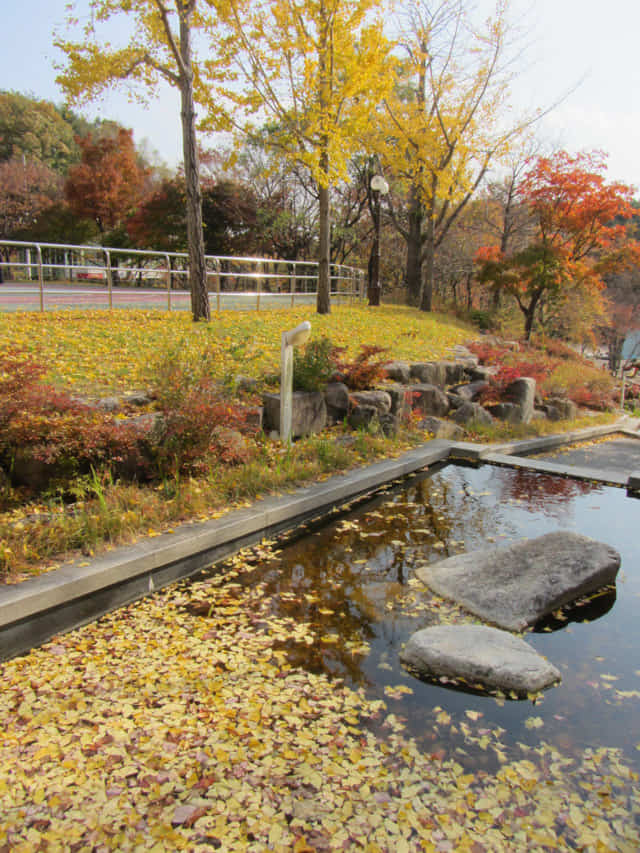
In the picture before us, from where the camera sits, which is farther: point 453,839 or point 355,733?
point 355,733

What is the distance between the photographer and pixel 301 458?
17.0ft

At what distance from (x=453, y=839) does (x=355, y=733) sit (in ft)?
1.78

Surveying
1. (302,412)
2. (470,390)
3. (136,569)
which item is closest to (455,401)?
(470,390)

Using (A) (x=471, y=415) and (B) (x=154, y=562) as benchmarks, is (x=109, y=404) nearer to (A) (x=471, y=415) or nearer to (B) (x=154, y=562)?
(B) (x=154, y=562)

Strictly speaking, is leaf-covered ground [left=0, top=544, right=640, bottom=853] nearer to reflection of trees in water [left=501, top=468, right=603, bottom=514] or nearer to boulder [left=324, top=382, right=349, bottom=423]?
reflection of trees in water [left=501, top=468, right=603, bottom=514]

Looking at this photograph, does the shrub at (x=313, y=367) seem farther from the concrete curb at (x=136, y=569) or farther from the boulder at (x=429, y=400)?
the boulder at (x=429, y=400)

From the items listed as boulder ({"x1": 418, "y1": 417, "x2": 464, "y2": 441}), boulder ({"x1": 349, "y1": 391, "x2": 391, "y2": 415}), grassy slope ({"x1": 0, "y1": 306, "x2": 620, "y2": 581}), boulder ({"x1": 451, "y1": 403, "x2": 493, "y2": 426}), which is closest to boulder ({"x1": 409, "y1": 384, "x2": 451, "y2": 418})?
boulder ({"x1": 451, "y1": 403, "x2": 493, "y2": 426})

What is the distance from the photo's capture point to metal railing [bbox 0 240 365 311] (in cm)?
955

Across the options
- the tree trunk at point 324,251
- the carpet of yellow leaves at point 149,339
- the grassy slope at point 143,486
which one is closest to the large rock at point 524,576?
the grassy slope at point 143,486

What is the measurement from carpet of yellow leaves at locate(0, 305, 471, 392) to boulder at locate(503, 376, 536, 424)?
5.20 feet

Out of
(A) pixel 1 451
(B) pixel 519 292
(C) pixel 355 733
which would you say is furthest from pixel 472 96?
(C) pixel 355 733

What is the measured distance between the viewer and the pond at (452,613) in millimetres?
2357

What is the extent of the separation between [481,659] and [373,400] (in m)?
4.03

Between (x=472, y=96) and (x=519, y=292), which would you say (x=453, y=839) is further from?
(x=472, y=96)
